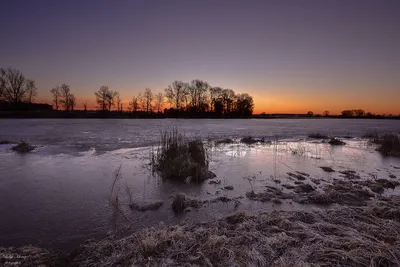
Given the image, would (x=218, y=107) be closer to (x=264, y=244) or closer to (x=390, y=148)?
(x=390, y=148)

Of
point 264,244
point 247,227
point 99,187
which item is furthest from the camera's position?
point 99,187

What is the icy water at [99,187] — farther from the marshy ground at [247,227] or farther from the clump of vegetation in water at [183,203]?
the clump of vegetation in water at [183,203]

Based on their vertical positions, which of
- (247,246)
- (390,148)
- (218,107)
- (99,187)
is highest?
(218,107)

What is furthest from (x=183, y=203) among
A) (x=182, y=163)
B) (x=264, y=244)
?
(x=182, y=163)

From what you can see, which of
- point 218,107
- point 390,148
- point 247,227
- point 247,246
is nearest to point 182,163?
point 247,227

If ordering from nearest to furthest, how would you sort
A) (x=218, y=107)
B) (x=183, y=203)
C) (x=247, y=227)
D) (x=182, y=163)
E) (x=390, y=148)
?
(x=247, y=227)
(x=183, y=203)
(x=182, y=163)
(x=390, y=148)
(x=218, y=107)

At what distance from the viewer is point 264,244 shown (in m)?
3.84

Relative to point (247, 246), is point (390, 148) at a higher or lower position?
higher

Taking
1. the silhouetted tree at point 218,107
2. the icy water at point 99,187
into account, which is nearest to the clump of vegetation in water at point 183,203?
the icy water at point 99,187

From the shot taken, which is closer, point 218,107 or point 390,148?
point 390,148

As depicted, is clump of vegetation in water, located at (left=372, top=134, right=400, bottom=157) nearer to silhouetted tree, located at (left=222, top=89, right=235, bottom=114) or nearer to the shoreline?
the shoreline

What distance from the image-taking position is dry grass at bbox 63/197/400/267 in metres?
3.38

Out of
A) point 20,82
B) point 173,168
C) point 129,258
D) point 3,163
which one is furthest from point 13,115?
point 129,258

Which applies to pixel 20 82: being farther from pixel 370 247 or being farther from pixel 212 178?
pixel 370 247
